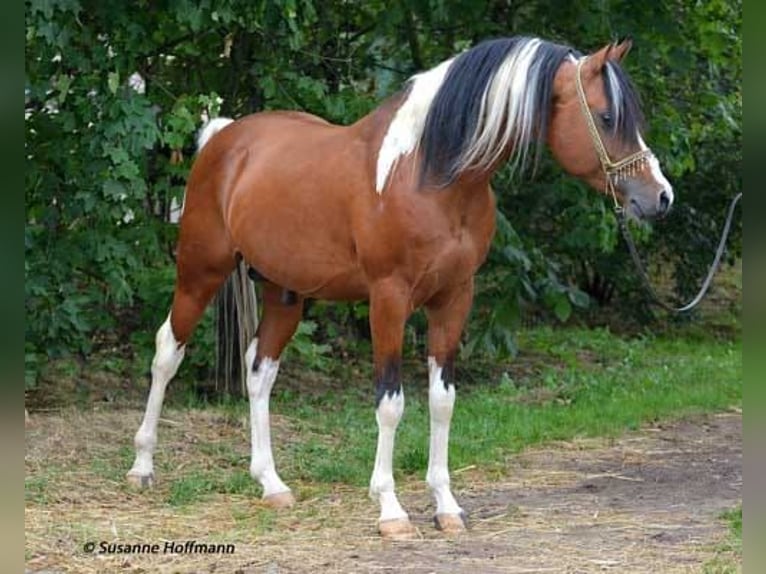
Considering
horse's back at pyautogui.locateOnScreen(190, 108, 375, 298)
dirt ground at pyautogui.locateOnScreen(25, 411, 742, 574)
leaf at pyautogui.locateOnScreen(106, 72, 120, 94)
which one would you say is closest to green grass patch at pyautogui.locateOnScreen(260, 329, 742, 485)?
dirt ground at pyautogui.locateOnScreen(25, 411, 742, 574)

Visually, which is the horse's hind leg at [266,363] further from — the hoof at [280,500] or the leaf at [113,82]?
the leaf at [113,82]

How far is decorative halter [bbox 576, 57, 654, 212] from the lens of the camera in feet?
14.8

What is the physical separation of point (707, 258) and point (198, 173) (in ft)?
23.4

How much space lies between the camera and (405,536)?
471 cm

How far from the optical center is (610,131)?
14.9 ft

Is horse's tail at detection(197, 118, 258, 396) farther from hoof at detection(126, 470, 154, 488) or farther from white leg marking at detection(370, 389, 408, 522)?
white leg marking at detection(370, 389, 408, 522)


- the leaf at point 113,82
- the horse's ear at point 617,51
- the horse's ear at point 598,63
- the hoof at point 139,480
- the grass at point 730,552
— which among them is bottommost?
the grass at point 730,552

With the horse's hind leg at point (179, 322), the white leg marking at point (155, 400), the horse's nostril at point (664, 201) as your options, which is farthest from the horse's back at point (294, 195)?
the horse's nostril at point (664, 201)

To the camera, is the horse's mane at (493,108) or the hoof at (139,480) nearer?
the horse's mane at (493,108)

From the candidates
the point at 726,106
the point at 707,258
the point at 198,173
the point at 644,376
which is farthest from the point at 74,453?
the point at 707,258

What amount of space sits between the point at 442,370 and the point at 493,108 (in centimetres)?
107

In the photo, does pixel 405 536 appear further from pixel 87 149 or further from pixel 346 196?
pixel 87 149

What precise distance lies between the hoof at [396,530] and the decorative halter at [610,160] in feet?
4.81

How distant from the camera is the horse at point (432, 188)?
456cm
